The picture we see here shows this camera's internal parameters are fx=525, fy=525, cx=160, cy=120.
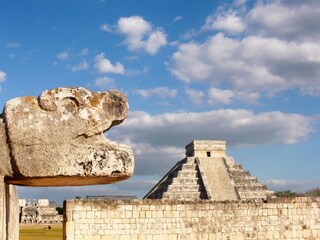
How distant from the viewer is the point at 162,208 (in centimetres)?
1559

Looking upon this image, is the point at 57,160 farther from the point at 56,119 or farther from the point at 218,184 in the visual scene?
the point at 218,184

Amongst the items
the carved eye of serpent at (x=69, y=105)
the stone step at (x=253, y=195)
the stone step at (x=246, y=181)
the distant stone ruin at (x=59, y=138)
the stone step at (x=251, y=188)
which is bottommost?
the distant stone ruin at (x=59, y=138)

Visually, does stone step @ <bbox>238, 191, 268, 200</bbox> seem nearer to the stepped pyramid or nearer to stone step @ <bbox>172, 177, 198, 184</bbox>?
the stepped pyramid

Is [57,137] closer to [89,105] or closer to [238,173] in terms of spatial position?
[89,105]

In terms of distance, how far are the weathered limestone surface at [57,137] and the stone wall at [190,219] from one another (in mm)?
11929

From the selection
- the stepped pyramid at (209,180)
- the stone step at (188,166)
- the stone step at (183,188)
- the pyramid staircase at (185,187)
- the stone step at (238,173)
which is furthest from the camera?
the stone step at (238,173)

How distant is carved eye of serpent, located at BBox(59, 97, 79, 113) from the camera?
115 inches

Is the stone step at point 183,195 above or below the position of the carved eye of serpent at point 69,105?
above

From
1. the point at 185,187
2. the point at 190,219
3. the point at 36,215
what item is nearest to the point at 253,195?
the point at 185,187

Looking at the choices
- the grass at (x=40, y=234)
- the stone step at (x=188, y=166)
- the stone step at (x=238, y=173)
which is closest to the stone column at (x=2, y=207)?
the grass at (x=40, y=234)

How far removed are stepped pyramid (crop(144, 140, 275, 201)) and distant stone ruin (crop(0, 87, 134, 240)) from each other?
108 feet

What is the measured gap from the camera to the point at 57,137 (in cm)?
288

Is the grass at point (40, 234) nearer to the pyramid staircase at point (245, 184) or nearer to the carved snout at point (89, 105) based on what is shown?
the pyramid staircase at point (245, 184)

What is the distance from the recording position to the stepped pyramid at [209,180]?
38.9 metres
